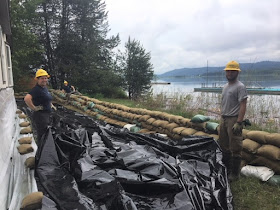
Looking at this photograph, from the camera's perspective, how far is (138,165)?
2.18 metres

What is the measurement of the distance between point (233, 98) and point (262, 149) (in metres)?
0.84

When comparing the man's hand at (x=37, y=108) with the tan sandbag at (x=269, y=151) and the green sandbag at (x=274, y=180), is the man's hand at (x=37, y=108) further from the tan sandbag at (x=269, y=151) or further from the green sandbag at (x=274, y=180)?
the green sandbag at (x=274, y=180)

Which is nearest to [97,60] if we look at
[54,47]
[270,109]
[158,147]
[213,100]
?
[54,47]

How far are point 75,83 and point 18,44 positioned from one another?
16.2ft

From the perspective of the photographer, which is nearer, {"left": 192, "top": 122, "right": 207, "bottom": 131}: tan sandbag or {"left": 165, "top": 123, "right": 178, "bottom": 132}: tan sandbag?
{"left": 192, "top": 122, "right": 207, "bottom": 131}: tan sandbag

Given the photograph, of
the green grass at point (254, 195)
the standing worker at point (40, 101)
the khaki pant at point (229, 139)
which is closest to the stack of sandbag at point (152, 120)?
the khaki pant at point (229, 139)

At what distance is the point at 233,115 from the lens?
9.66 feet

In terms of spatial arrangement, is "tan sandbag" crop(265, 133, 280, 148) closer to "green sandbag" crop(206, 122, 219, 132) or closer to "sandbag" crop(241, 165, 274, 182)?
"sandbag" crop(241, 165, 274, 182)

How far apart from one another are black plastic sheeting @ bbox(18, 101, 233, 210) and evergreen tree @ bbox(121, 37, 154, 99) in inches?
635

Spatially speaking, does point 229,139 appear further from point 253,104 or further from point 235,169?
point 253,104

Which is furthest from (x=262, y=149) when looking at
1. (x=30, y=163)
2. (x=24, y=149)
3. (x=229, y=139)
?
(x=24, y=149)

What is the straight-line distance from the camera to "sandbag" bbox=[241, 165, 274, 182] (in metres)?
2.83

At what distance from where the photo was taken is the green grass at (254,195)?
7.72ft

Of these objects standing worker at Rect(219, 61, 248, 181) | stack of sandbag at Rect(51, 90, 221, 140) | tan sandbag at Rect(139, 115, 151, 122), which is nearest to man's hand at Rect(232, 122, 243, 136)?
standing worker at Rect(219, 61, 248, 181)
